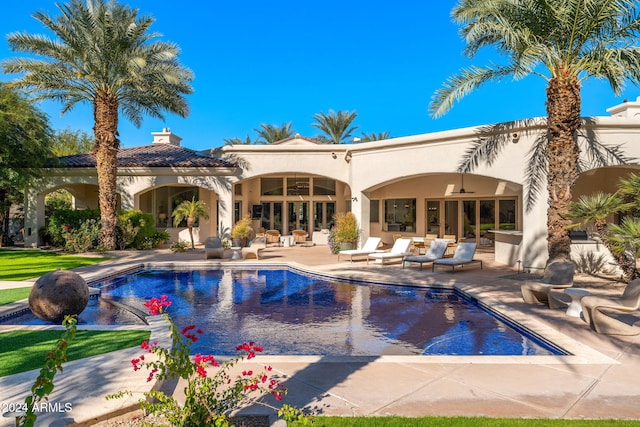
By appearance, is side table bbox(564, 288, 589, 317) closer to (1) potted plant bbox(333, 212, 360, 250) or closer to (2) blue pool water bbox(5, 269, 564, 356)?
(2) blue pool water bbox(5, 269, 564, 356)

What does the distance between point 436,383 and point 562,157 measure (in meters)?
10.4

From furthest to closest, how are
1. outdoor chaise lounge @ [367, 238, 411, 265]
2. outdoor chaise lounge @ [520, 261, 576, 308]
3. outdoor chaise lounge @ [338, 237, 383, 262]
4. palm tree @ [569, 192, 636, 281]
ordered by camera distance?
outdoor chaise lounge @ [338, 237, 383, 262]
outdoor chaise lounge @ [367, 238, 411, 265]
palm tree @ [569, 192, 636, 281]
outdoor chaise lounge @ [520, 261, 576, 308]

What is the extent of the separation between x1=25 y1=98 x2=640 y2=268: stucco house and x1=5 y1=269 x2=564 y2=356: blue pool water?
6.90 m

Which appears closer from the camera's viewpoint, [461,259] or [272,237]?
[461,259]

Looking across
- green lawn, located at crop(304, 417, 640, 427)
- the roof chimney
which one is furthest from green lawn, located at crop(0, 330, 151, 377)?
the roof chimney

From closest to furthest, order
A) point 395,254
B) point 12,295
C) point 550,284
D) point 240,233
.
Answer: point 550,284 → point 12,295 → point 395,254 → point 240,233

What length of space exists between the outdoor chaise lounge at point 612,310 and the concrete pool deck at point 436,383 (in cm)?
19

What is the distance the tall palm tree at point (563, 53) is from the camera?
11.9 metres

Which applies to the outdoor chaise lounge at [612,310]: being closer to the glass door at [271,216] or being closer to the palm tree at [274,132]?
the glass door at [271,216]

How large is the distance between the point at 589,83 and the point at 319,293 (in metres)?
11.0

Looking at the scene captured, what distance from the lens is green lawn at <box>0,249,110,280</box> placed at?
13852 millimetres

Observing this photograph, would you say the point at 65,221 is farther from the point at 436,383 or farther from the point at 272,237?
the point at 436,383

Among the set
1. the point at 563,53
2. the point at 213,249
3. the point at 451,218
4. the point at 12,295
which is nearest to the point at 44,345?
the point at 12,295

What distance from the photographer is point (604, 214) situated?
1102 centimetres
